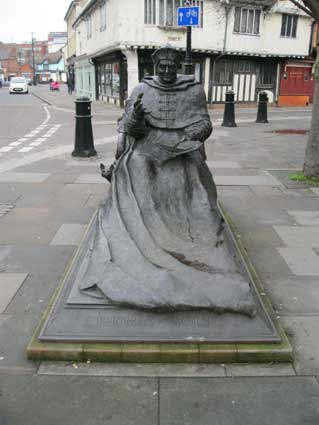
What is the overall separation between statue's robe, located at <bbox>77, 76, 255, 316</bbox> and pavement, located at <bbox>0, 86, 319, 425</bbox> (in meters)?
0.50

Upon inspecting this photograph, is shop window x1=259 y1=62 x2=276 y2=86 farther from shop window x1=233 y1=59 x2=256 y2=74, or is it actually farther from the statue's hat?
the statue's hat

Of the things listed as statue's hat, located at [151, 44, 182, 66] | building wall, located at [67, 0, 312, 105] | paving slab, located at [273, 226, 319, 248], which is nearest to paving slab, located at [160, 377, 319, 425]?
paving slab, located at [273, 226, 319, 248]

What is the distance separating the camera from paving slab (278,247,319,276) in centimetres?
456

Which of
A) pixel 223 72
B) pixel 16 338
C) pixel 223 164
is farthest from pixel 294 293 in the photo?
pixel 223 72

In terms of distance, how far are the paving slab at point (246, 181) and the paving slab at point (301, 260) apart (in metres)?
3.08

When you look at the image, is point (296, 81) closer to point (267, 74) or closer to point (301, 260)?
point (267, 74)

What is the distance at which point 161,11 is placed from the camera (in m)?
22.3

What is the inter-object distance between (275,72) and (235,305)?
2671cm

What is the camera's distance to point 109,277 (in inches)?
136

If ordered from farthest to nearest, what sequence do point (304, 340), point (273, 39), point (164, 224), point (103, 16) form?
point (273, 39) < point (103, 16) < point (164, 224) < point (304, 340)

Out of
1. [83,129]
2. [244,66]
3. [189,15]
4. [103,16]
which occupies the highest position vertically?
[103,16]

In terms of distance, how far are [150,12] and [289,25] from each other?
9.34 m

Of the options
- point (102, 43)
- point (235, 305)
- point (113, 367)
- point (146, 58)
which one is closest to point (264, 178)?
point (235, 305)

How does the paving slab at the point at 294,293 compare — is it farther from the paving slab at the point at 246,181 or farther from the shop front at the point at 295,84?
the shop front at the point at 295,84
